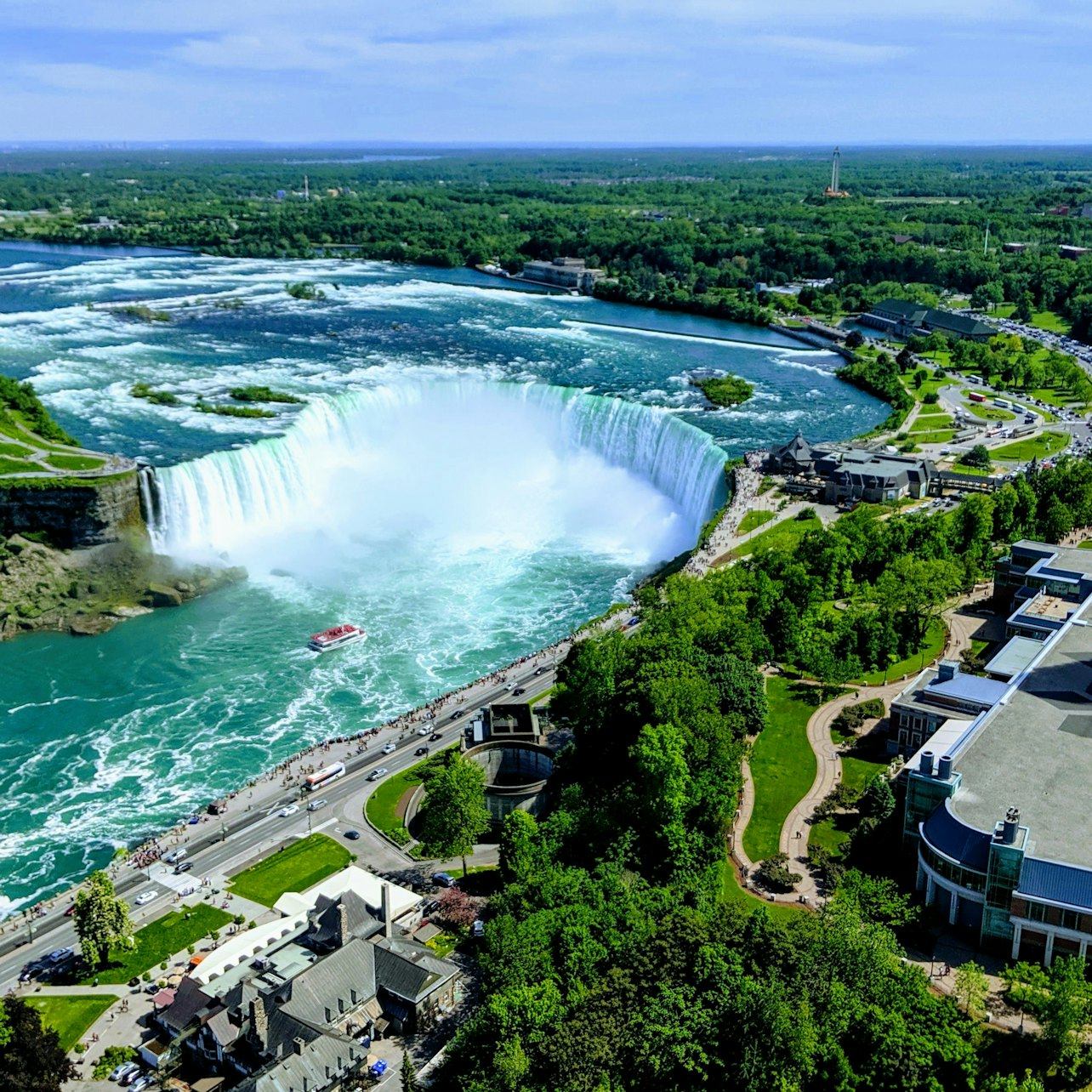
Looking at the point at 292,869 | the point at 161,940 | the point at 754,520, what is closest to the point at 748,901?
the point at 292,869

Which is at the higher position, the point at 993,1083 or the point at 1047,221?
the point at 1047,221

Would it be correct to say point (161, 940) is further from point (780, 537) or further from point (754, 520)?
point (754, 520)

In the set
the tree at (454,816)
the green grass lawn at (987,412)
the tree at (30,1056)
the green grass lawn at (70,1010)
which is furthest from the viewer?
the green grass lawn at (987,412)

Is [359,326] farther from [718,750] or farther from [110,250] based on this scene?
[718,750]

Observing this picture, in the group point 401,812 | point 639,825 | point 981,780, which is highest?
point 981,780

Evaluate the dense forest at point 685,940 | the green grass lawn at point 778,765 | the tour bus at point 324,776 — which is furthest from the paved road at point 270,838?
the green grass lawn at point 778,765

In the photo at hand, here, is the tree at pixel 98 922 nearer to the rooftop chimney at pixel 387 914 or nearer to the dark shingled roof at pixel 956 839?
the rooftop chimney at pixel 387 914

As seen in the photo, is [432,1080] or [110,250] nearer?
[432,1080]

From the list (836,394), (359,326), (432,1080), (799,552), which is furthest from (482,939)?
(359,326)

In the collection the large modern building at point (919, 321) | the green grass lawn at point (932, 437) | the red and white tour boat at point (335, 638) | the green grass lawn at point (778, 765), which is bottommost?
the red and white tour boat at point (335, 638)
